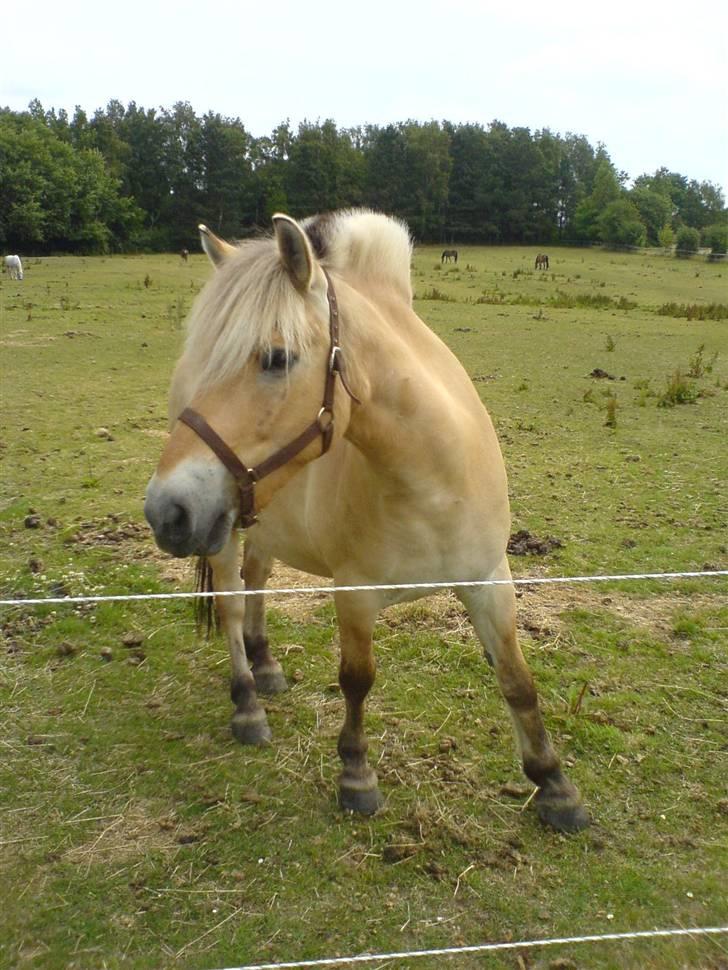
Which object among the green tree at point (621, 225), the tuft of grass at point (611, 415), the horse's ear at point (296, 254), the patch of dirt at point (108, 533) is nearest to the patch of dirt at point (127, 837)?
the horse's ear at point (296, 254)

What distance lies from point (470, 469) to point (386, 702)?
166 centimetres

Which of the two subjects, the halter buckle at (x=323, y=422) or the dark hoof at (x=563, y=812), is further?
the dark hoof at (x=563, y=812)

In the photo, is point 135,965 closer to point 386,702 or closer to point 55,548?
point 386,702

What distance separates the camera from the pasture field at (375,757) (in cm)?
234

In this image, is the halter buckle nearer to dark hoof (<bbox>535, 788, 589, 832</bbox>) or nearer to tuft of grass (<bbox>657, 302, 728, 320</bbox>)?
dark hoof (<bbox>535, 788, 589, 832</bbox>)

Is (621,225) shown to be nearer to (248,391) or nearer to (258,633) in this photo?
(258,633)

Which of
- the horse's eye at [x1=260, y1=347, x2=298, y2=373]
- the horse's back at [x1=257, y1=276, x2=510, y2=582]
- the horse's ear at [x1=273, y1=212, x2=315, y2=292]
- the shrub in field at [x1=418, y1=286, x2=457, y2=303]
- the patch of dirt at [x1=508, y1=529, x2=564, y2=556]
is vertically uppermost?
the horse's ear at [x1=273, y1=212, x2=315, y2=292]

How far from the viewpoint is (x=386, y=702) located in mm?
3529

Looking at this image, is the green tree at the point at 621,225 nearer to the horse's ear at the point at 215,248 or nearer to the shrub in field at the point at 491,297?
the shrub in field at the point at 491,297

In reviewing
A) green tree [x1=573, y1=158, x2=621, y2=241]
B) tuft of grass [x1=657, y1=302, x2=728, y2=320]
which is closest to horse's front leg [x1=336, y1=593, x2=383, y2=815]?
tuft of grass [x1=657, y1=302, x2=728, y2=320]

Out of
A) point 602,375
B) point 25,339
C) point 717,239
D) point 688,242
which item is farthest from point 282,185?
point 602,375

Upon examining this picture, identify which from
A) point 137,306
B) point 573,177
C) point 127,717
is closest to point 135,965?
point 127,717

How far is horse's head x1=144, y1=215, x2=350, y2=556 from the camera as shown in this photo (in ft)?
5.59

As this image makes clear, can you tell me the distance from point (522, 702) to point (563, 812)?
45 centimetres
